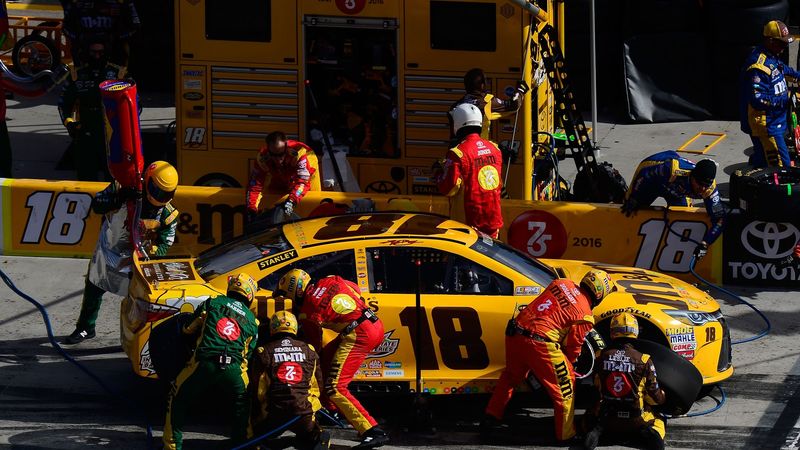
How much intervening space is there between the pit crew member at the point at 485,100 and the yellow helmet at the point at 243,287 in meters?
4.23

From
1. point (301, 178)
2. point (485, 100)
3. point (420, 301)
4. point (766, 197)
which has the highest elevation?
point (485, 100)

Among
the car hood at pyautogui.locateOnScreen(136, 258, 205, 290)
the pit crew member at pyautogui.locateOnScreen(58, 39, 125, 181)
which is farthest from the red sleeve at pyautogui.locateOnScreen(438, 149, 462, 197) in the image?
the pit crew member at pyautogui.locateOnScreen(58, 39, 125, 181)

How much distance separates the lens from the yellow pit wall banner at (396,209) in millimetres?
13812

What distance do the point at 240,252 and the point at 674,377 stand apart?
137 inches

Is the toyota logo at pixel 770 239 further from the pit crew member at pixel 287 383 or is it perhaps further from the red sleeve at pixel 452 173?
the pit crew member at pixel 287 383

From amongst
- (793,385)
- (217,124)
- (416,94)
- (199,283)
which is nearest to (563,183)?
(416,94)

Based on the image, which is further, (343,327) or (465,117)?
(465,117)

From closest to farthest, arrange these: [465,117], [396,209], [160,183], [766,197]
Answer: [160,183]
[465,117]
[766,197]
[396,209]

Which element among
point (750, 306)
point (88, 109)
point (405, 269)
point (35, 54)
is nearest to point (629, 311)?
point (405, 269)

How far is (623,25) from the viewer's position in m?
19.9

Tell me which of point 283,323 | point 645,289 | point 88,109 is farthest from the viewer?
point 88,109

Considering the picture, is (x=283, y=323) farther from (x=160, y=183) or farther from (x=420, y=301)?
(x=160, y=183)

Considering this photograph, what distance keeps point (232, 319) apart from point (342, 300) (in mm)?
812

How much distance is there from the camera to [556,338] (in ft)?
33.3
